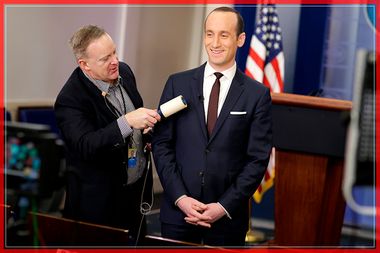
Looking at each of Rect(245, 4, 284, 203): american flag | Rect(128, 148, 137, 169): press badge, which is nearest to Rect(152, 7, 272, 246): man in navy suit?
Rect(128, 148, 137, 169): press badge

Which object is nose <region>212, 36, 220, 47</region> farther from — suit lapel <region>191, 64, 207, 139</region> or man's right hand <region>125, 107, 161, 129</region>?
man's right hand <region>125, 107, 161, 129</region>

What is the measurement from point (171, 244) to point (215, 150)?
0.51 metres

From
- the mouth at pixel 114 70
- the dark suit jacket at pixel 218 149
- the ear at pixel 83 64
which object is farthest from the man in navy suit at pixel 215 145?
the ear at pixel 83 64

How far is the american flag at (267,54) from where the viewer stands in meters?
5.21

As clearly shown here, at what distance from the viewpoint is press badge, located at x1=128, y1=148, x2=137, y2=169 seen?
2.62 m

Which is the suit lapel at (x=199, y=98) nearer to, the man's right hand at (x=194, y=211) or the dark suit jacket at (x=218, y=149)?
the dark suit jacket at (x=218, y=149)

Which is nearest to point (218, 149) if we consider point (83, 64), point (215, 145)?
point (215, 145)

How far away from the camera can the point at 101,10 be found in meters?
5.77

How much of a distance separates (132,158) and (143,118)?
0.86 ft

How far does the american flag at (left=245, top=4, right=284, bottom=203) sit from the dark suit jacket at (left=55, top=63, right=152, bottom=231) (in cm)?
259

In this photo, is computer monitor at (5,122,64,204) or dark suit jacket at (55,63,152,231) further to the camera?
dark suit jacket at (55,63,152,231)

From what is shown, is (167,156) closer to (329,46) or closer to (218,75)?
(218,75)

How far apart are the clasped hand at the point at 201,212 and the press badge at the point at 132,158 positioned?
0.29m

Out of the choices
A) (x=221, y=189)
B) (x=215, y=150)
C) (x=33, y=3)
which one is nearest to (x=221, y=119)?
(x=215, y=150)
